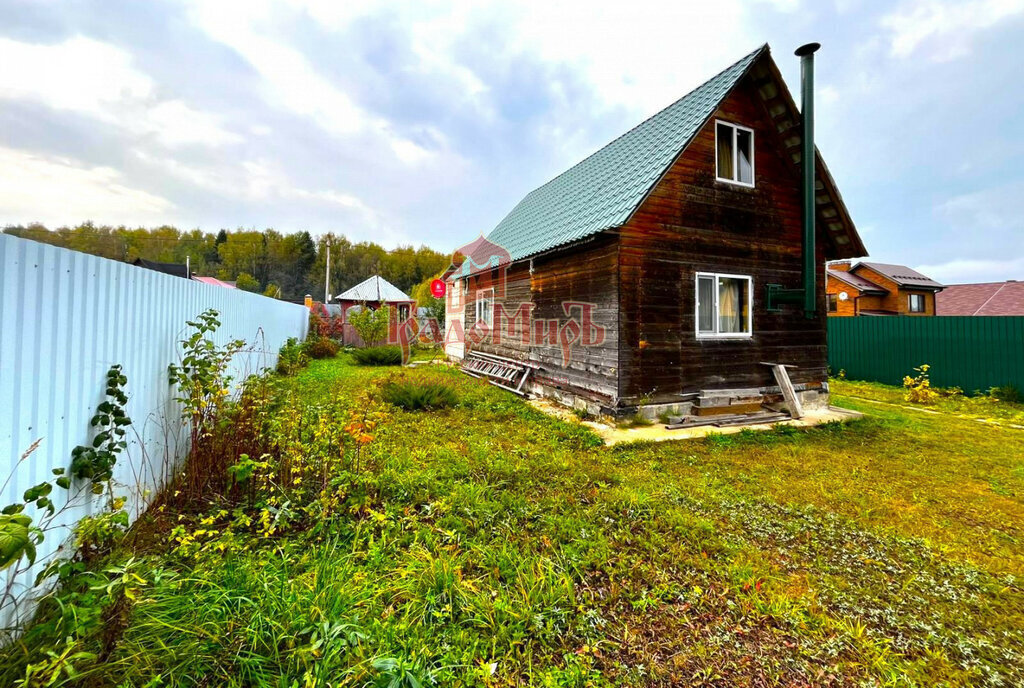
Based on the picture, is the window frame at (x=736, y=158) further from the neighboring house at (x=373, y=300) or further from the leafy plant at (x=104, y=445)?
the neighboring house at (x=373, y=300)

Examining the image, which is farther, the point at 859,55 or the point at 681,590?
the point at 859,55

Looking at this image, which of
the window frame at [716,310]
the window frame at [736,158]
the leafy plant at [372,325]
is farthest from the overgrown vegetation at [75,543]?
the leafy plant at [372,325]

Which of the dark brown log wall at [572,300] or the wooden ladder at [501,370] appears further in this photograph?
the wooden ladder at [501,370]

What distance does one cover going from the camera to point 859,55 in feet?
34.0

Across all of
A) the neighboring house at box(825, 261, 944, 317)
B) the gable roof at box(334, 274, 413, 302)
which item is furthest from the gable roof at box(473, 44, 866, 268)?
the neighboring house at box(825, 261, 944, 317)

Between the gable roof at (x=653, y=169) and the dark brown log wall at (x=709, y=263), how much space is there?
0.26m

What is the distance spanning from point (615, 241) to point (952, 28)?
11.2 meters

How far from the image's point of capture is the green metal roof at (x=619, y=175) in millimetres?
6773

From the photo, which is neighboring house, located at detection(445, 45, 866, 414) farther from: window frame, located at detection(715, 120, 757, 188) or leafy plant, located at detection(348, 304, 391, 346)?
leafy plant, located at detection(348, 304, 391, 346)

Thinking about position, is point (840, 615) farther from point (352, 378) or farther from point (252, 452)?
point (352, 378)

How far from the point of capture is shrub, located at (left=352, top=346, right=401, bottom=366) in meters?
13.5

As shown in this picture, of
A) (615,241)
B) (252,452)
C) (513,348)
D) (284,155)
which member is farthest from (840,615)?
(284,155)

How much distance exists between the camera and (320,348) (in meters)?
14.8

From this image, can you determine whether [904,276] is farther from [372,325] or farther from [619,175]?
[372,325]
